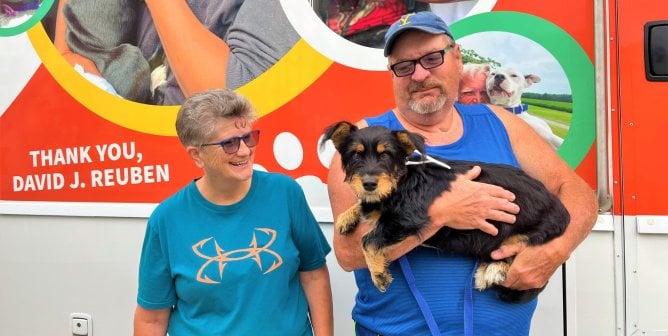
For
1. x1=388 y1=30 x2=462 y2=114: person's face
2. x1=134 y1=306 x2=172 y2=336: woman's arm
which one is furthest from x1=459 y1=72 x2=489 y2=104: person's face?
x1=134 y1=306 x2=172 y2=336: woman's arm

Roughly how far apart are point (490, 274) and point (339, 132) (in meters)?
0.68

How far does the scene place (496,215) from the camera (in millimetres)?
1978

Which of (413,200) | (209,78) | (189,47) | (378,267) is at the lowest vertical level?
(378,267)

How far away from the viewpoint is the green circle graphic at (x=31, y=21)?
3.13 m

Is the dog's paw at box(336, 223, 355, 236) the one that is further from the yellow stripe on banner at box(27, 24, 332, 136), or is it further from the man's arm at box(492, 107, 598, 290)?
Result: the yellow stripe on banner at box(27, 24, 332, 136)

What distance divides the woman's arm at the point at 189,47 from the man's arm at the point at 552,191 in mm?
1284

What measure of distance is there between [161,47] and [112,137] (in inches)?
20.8

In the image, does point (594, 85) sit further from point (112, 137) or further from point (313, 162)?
point (112, 137)

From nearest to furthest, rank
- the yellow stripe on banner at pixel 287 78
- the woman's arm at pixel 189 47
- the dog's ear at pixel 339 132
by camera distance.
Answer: the dog's ear at pixel 339 132
the yellow stripe on banner at pixel 287 78
the woman's arm at pixel 189 47

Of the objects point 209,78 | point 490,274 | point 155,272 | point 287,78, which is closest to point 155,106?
point 209,78

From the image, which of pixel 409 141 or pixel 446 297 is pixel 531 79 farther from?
pixel 446 297

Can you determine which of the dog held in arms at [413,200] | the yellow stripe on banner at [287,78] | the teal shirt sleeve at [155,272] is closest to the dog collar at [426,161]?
the dog held in arms at [413,200]

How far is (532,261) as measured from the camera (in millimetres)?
2016

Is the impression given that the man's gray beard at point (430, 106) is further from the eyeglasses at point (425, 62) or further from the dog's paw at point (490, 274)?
the dog's paw at point (490, 274)
